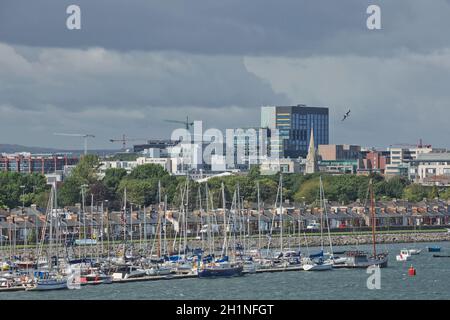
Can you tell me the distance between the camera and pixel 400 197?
445ft

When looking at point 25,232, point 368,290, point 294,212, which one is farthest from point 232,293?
point 294,212

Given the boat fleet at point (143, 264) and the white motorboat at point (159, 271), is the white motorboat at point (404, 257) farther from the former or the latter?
the white motorboat at point (159, 271)

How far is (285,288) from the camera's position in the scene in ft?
182

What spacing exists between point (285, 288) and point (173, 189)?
63465 millimetres

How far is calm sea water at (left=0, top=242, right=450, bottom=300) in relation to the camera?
170 feet

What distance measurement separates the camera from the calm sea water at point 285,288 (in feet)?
170

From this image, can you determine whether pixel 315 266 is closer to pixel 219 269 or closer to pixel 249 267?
pixel 249 267

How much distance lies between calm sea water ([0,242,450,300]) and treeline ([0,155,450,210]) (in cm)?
3510

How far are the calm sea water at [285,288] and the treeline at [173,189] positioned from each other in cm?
3510

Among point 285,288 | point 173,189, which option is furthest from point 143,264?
point 173,189

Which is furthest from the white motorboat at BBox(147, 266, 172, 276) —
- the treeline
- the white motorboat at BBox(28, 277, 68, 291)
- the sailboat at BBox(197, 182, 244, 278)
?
the treeline

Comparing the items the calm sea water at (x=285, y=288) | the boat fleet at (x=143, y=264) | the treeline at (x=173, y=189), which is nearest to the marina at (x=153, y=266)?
the boat fleet at (x=143, y=264)
